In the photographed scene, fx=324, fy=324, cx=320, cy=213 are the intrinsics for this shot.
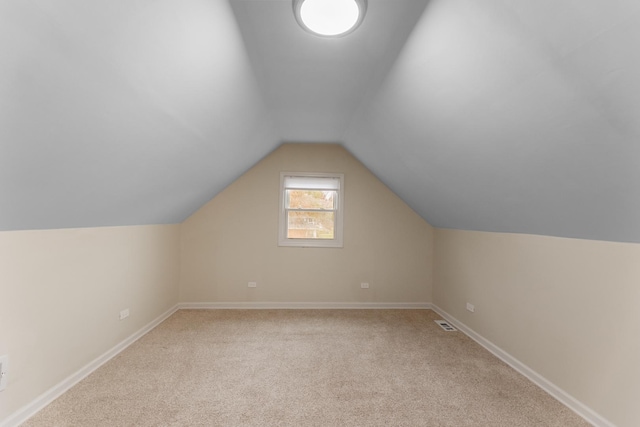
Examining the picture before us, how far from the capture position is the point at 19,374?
196cm

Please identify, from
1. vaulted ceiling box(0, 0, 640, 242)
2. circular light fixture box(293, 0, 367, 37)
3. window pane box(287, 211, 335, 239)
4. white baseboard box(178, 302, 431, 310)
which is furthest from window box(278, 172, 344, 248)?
circular light fixture box(293, 0, 367, 37)

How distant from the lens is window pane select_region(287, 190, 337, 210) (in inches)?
185

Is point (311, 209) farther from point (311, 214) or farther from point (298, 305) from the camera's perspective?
point (298, 305)

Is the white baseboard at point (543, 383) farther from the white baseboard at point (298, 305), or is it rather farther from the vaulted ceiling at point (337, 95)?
the vaulted ceiling at point (337, 95)

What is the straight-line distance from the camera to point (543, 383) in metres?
2.47

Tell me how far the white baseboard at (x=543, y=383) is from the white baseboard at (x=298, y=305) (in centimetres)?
96

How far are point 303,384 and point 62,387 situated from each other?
171 cm

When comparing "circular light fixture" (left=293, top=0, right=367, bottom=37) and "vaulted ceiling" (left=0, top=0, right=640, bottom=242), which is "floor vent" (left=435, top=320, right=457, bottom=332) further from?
"circular light fixture" (left=293, top=0, right=367, bottom=37)

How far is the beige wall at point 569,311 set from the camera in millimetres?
1910

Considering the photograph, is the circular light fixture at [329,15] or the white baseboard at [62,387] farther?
the white baseboard at [62,387]

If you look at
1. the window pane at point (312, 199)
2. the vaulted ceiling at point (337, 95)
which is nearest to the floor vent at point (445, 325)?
the vaulted ceiling at point (337, 95)

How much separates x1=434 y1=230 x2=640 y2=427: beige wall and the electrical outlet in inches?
140

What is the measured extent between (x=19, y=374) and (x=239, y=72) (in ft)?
7.54

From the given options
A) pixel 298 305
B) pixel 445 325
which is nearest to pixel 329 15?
pixel 445 325
